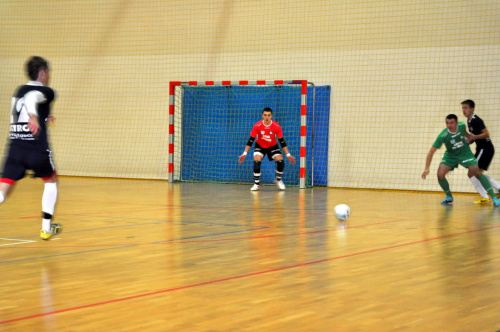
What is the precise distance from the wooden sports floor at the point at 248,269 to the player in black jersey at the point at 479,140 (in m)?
1.26

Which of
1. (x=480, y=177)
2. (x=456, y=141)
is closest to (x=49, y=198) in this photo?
(x=456, y=141)

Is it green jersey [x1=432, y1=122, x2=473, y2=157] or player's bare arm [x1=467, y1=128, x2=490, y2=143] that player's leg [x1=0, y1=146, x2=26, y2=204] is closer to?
green jersey [x1=432, y1=122, x2=473, y2=157]

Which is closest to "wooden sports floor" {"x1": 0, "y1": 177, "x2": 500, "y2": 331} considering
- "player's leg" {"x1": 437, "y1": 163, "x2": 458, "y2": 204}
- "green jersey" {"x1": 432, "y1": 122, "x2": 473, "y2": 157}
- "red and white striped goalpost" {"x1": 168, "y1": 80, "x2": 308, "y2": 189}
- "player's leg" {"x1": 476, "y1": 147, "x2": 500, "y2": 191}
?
A: "player's leg" {"x1": 437, "y1": 163, "x2": 458, "y2": 204}

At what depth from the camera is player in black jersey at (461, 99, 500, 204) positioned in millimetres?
11383

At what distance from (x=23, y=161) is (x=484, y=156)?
856cm

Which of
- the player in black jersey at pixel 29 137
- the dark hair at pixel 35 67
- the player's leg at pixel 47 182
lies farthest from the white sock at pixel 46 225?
the dark hair at pixel 35 67

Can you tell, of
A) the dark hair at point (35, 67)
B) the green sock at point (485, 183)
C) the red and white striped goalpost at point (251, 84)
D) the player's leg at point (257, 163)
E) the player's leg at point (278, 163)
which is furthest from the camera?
the red and white striped goalpost at point (251, 84)

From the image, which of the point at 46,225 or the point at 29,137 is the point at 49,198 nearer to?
the point at 46,225

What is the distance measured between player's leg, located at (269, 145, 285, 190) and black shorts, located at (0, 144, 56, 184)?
8.36m

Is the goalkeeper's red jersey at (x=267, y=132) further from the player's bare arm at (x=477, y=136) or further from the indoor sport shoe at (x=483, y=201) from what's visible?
the indoor sport shoe at (x=483, y=201)

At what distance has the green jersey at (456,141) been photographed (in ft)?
35.9

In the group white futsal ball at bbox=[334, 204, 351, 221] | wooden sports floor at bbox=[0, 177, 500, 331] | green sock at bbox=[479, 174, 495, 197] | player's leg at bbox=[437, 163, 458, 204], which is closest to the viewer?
wooden sports floor at bbox=[0, 177, 500, 331]

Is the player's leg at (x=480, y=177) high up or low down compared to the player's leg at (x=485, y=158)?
down

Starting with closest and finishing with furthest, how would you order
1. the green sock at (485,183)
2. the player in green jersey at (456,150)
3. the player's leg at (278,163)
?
the player in green jersey at (456,150) < the green sock at (485,183) < the player's leg at (278,163)
